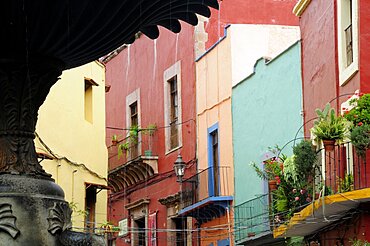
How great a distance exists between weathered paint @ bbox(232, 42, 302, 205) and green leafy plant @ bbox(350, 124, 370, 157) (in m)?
6.47

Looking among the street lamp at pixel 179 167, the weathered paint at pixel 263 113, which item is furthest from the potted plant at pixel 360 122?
the street lamp at pixel 179 167

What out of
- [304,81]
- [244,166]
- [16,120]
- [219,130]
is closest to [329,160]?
[304,81]

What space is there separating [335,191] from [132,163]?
16051 mm

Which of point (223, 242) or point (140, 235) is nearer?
point (223, 242)

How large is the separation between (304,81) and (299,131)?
1.06 m

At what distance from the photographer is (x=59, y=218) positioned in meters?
7.44

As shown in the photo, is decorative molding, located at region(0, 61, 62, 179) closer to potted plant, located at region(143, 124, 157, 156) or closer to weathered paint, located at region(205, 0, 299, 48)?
weathered paint, located at region(205, 0, 299, 48)

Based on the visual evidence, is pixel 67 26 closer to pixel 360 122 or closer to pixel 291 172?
pixel 360 122

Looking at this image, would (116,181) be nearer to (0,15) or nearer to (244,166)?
(244,166)

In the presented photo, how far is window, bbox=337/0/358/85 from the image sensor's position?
19.6 metres

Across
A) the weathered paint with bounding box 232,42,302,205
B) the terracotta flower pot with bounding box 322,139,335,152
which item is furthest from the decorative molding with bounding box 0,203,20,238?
the weathered paint with bounding box 232,42,302,205

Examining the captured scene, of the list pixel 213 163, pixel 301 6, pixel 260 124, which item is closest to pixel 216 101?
pixel 213 163

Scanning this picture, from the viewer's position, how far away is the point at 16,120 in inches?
303

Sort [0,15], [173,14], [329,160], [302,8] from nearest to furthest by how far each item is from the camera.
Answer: [0,15], [173,14], [329,160], [302,8]
